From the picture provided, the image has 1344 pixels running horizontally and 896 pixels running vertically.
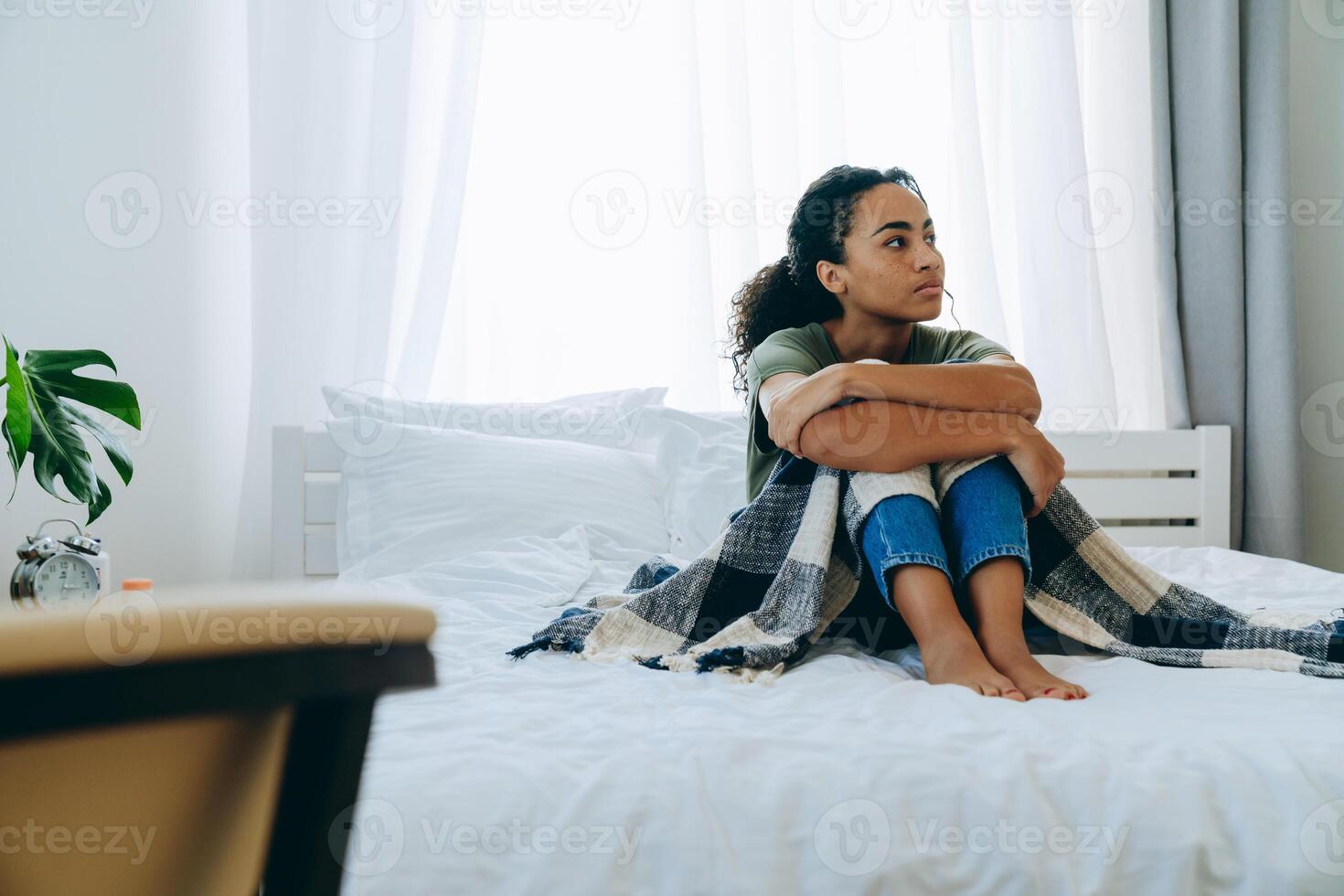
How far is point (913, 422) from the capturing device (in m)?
1.15

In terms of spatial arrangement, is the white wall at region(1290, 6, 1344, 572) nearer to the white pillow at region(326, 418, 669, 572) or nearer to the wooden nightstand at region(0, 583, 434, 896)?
the white pillow at region(326, 418, 669, 572)

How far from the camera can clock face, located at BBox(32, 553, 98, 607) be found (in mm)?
1714

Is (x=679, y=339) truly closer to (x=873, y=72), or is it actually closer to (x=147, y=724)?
(x=873, y=72)

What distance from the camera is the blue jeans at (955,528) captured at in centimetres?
107

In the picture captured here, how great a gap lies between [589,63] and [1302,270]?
191 cm

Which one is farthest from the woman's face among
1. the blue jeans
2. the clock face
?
the clock face

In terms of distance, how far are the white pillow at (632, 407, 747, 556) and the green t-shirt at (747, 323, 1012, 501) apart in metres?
0.44

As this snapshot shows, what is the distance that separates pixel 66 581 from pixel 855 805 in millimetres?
1537

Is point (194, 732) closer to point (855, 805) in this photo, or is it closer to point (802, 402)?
point (855, 805)

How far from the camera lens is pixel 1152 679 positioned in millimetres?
998

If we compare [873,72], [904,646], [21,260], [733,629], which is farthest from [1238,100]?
[21,260]

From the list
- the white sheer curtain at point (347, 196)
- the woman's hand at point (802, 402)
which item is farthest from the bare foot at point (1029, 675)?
the white sheer curtain at point (347, 196)

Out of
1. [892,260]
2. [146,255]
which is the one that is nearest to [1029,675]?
[892,260]

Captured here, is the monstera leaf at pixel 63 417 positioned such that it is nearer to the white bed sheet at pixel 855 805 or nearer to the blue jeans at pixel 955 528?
the white bed sheet at pixel 855 805
